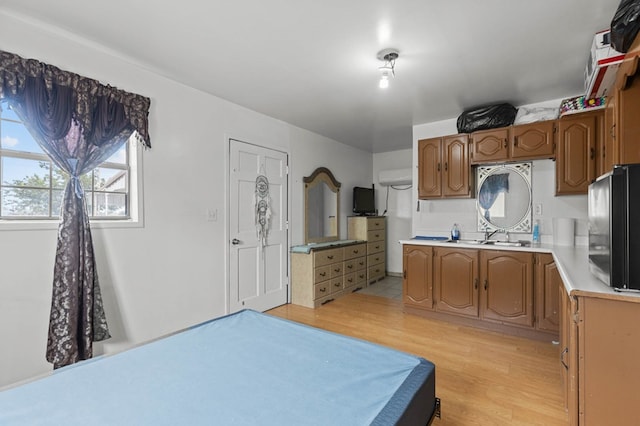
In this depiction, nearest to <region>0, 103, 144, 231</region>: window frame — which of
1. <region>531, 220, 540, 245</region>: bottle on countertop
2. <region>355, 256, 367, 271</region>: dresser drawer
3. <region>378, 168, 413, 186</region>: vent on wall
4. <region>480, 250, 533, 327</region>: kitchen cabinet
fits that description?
<region>355, 256, 367, 271</region>: dresser drawer

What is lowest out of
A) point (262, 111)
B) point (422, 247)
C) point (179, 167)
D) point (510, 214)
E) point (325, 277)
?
point (325, 277)

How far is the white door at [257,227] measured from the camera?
3.55 m

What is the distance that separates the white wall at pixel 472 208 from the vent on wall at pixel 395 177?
1337mm

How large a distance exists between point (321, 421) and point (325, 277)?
3.23 m

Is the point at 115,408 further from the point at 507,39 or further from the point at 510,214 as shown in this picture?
the point at 510,214

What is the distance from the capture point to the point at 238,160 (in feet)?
11.8

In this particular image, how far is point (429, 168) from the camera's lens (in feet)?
12.8

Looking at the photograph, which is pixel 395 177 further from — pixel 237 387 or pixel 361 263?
pixel 237 387

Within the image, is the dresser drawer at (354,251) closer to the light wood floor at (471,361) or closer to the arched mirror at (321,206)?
the arched mirror at (321,206)

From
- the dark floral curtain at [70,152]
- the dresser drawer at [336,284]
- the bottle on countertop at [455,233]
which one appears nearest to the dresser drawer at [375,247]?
the dresser drawer at [336,284]

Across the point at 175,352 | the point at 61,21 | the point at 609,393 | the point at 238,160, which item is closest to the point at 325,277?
the point at 238,160

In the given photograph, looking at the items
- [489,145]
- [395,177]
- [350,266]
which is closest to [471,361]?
[489,145]

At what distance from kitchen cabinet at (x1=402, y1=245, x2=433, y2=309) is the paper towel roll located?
1.28 m

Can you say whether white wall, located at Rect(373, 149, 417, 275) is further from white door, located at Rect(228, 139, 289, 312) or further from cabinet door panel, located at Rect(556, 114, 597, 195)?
cabinet door panel, located at Rect(556, 114, 597, 195)
